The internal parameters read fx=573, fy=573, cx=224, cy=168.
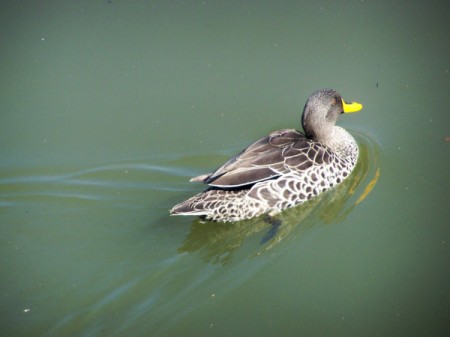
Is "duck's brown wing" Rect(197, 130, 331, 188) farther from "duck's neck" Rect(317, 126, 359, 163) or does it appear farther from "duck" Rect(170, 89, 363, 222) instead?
"duck's neck" Rect(317, 126, 359, 163)

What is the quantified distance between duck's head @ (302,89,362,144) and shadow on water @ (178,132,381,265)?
58 cm

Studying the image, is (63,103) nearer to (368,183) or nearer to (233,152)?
(233,152)

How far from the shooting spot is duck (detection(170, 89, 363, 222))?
217 inches

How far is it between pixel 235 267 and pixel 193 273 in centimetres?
37

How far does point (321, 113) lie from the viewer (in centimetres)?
610

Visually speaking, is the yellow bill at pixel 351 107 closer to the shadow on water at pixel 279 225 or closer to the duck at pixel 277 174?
the duck at pixel 277 174

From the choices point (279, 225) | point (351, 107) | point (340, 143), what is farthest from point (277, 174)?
point (351, 107)

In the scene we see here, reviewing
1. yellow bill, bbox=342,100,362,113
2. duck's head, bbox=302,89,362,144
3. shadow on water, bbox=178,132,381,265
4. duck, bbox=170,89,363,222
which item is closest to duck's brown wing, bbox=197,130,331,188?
duck, bbox=170,89,363,222

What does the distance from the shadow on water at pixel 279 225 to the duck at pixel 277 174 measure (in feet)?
0.27

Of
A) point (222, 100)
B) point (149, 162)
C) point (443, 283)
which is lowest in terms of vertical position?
point (443, 283)

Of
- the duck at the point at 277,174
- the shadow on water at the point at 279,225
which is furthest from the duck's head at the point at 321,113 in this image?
the shadow on water at the point at 279,225

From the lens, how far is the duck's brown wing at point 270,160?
5.57 meters

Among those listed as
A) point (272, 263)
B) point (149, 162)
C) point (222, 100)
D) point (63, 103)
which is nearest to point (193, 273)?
point (272, 263)

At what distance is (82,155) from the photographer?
21.7 ft
